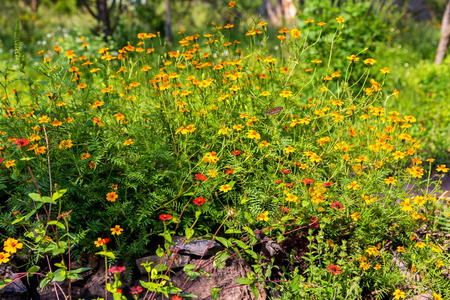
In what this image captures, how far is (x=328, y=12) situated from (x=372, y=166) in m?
Answer: 3.00

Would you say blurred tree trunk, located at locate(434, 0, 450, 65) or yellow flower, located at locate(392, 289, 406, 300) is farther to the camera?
blurred tree trunk, located at locate(434, 0, 450, 65)

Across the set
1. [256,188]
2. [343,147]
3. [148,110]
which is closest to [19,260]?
[148,110]

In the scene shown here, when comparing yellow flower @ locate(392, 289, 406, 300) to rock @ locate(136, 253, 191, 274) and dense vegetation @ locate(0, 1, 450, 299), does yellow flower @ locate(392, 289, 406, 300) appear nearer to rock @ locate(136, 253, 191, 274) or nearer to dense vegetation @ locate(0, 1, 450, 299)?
dense vegetation @ locate(0, 1, 450, 299)

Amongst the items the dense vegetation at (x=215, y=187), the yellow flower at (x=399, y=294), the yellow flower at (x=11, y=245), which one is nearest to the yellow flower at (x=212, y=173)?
the dense vegetation at (x=215, y=187)

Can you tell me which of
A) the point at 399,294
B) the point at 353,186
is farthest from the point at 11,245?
the point at 399,294

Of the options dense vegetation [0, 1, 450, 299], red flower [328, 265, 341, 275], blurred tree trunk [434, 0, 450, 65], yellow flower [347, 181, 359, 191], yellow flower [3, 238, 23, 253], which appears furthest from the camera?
blurred tree trunk [434, 0, 450, 65]

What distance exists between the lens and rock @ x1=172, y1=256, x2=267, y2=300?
2205 millimetres

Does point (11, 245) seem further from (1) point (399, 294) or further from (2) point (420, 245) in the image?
(2) point (420, 245)

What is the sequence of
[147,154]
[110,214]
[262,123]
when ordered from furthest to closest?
[262,123]
[147,154]
[110,214]

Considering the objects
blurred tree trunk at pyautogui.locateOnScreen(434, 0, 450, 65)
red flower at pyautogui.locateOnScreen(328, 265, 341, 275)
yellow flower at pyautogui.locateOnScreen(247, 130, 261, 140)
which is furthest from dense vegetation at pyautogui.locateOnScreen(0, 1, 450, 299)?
blurred tree trunk at pyautogui.locateOnScreen(434, 0, 450, 65)

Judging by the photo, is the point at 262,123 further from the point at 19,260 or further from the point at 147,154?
the point at 19,260

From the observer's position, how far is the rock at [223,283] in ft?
7.23

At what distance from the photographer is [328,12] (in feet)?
16.1

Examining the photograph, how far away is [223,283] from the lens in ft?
7.47
